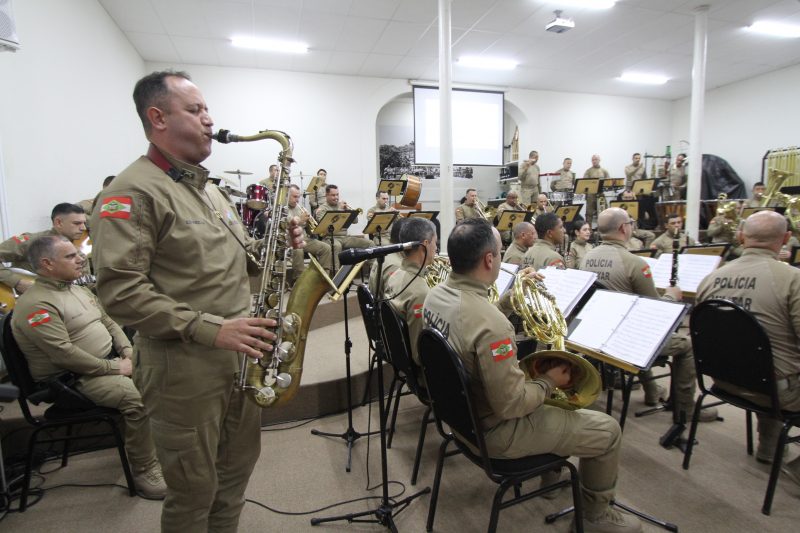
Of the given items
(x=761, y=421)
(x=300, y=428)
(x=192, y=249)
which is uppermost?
(x=192, y=249)

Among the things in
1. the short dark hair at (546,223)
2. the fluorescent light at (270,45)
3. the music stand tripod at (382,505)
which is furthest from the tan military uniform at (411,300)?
the fluorescent light at (270,45)

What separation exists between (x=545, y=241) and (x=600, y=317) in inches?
81.8

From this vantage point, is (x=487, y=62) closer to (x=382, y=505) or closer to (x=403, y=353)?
(x=403, y=353)

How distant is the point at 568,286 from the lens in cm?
286

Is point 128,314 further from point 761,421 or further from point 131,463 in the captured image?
point 761,421

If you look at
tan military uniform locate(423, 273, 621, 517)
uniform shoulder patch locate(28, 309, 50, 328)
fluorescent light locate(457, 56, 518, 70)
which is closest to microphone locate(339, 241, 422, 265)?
tan military uniform locate(423, 273, 621, 517)

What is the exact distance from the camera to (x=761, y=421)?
2.67 meters

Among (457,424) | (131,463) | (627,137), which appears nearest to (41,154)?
(131,463)

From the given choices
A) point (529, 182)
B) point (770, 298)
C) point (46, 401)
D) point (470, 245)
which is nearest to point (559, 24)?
point (529, 182)

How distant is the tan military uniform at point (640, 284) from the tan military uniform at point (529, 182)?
26.4 ft

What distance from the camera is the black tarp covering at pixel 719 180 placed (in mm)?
12062

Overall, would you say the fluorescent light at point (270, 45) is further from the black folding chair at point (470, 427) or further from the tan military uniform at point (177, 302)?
the black folding chair at point (470, 427)

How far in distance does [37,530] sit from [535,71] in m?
12.0

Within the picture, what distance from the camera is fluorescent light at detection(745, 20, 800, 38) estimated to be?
335 inches
